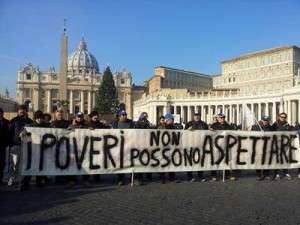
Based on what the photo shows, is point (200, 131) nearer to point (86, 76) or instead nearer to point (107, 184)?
point (107, 184)

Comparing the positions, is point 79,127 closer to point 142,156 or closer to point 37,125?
point 37,125

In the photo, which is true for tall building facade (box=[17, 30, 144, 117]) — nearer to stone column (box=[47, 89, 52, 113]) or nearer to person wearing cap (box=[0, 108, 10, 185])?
stone column (box=[47, 89, 52, 113])

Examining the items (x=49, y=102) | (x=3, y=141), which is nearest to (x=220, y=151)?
(x=3, y=141)

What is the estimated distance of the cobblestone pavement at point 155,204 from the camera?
6.00m

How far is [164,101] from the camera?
94500mm

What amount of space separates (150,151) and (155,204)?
2821 millimetres

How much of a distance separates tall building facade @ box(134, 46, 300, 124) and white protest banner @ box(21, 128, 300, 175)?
60.7 m

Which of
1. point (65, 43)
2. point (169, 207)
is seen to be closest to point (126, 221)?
point (169, 207)

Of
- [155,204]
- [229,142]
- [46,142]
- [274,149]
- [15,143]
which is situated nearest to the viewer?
[155,204]

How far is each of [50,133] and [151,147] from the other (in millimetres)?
2497

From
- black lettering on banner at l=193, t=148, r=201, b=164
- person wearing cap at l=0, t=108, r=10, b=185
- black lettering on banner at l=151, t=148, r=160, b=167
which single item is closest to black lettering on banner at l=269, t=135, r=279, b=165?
black lettering on banner at l=193, t=148, r=201, b=164

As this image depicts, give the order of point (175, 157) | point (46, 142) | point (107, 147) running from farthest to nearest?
point (175, 157) < point (107, 147) < point (46, 142)

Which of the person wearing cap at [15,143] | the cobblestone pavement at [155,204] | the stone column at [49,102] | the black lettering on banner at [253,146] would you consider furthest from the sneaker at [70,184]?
the stone column at [49,102]

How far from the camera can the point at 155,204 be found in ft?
23.3
